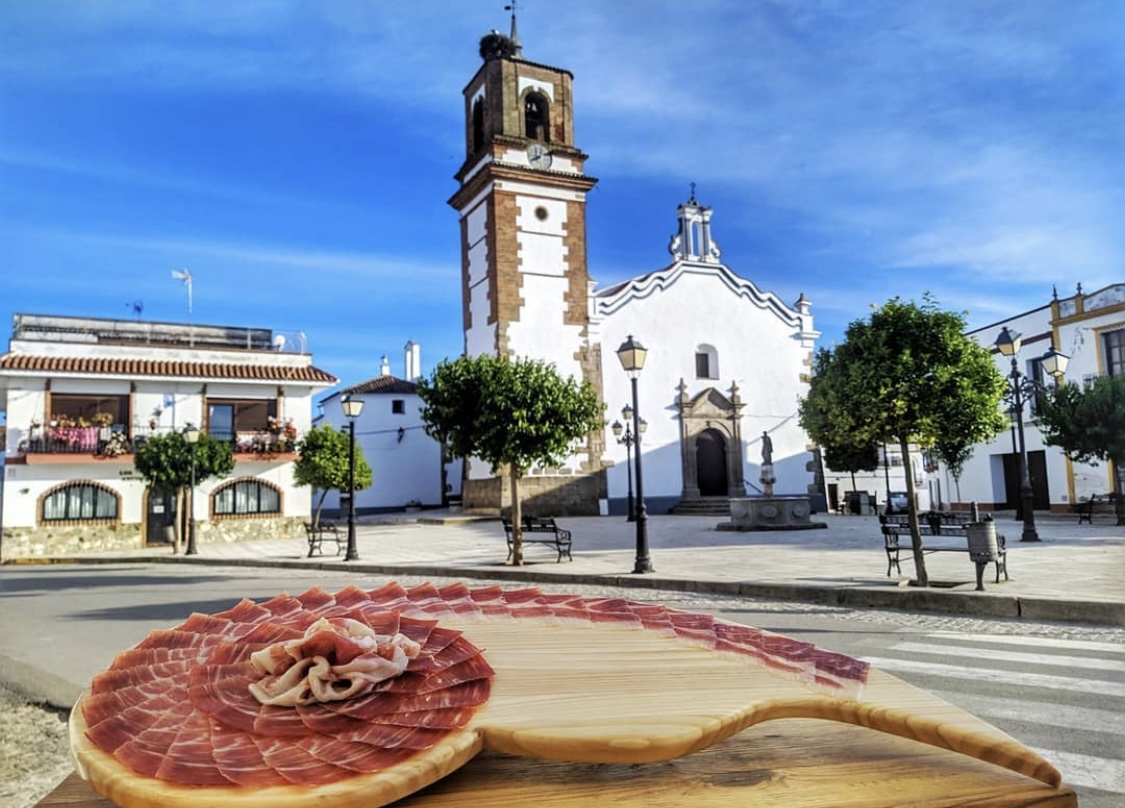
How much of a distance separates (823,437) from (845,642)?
511cm

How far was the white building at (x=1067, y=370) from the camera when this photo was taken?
28266 mm

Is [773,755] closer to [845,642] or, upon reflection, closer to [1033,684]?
[1033,684]

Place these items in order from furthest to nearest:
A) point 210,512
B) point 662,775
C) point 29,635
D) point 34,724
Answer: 1. point 210,512
2. point 29,635
3. point 34,724
4. point 662,775

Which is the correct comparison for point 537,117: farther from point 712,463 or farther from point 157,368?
point 157,368

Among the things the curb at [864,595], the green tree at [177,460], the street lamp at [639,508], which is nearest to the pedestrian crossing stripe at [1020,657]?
the curb at [864,595]

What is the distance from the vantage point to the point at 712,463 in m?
34.7

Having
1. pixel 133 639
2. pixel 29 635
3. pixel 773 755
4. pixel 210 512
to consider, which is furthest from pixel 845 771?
pixel 210 512

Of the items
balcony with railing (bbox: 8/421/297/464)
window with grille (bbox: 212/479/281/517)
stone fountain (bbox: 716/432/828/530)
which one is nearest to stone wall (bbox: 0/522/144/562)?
balcony with railing (bbox: 8/421/297/464)

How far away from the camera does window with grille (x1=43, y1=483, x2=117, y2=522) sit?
83.1 ft

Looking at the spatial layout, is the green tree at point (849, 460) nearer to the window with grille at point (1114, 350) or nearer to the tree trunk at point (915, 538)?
the window with grille at point (1114, 350)

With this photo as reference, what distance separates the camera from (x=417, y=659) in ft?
4.42

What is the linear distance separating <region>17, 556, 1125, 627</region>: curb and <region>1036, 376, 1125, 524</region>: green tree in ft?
50.9

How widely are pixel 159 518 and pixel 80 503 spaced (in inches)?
94.6

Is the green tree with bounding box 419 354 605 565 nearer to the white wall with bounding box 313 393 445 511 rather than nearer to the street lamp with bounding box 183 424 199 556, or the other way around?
the street lamp with bounding box 183 424 199 556
